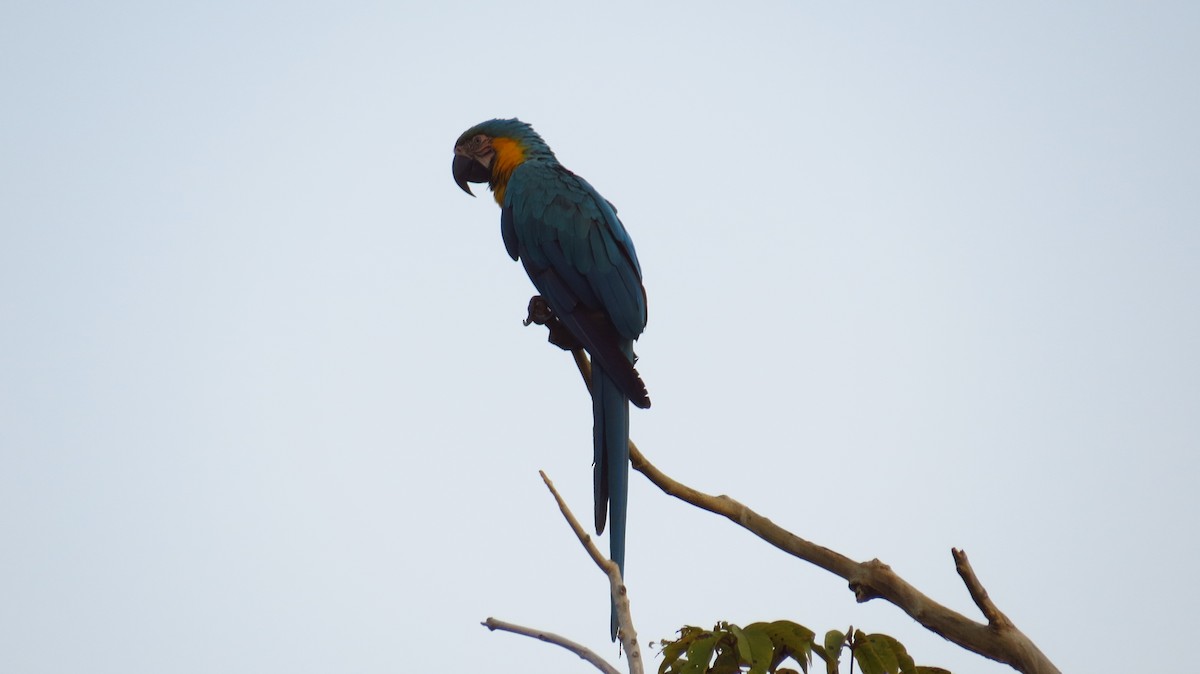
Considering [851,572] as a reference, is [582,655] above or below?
below

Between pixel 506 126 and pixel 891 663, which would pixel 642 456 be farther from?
pixel 506 126

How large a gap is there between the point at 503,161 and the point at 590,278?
114cm

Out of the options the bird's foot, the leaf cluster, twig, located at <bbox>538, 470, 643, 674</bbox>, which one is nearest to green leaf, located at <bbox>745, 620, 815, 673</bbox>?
the leaf cluster

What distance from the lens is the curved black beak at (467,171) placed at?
4.84m

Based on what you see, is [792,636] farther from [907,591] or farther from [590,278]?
[590,278]

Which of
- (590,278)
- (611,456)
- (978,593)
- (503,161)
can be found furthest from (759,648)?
(503,161)

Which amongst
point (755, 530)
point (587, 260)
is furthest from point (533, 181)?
point (755, 530)

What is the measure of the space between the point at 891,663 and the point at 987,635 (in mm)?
370

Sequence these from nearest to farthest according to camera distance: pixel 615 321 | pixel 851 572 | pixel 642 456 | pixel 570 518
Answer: pixel 570 518 < pixel 851 572 < pixel 642 456 < pixel 615 321

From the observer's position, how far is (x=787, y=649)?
2.01 meters

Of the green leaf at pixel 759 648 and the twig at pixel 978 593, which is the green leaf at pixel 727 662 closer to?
the green leaf at pixel 759 648

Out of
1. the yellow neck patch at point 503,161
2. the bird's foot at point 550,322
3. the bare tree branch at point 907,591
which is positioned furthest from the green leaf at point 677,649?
the yellow neck patch at point 503,161

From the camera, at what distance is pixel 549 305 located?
393 cm

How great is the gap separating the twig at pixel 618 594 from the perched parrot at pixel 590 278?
3.52 feet
